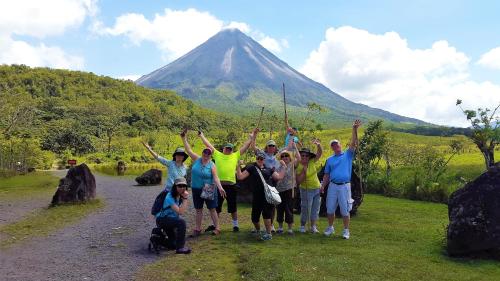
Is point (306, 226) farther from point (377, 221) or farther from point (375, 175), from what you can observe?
point (375, 175)

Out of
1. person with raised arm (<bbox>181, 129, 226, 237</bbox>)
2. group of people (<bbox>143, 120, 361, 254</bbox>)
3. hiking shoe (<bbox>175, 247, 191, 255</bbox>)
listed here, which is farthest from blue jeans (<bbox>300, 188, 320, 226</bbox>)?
hiking shoe (<bbox>175, 247, 191, 255</bbox>)

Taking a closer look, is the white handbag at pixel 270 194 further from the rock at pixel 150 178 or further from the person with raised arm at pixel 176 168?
the rock at pixel 150 178

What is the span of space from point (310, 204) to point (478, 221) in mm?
3301

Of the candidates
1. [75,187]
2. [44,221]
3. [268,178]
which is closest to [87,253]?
[268,178]

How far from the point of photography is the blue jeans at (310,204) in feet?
32.2

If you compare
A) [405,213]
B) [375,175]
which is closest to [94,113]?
[375,175]

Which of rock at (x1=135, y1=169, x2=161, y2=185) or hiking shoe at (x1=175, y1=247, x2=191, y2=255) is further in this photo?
rock at (x1=135, y1=169, x2=161, y2=185)

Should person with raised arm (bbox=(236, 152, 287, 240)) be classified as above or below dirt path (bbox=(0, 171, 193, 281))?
above

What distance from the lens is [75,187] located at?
1522cm

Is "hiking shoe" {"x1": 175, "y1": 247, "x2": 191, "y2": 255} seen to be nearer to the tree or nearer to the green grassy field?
the green grassy field

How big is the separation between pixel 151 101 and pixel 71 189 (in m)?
114

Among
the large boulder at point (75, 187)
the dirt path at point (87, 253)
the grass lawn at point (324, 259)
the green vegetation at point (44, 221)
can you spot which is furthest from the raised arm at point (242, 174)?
the large boulder at point (75, 187)

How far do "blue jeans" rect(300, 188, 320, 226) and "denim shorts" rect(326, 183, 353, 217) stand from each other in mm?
400

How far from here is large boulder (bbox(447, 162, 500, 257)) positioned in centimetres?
782
